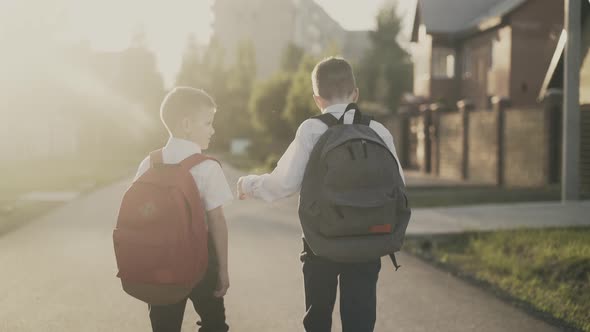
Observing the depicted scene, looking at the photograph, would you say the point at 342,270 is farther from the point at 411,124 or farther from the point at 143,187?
the point at 411,124

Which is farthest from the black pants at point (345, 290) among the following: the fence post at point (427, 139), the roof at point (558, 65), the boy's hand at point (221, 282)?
the fence post at point (427, 139)

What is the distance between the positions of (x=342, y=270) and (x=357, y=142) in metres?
0.65

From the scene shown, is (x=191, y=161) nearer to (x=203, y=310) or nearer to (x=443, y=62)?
(x=203, y=310)

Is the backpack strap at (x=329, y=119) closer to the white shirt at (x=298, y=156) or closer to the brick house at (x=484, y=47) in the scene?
the white shirt at (x=298, y=156)

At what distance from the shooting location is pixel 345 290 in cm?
329

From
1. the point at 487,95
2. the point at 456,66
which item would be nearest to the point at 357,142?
the point at 487,95

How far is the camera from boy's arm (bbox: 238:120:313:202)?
130 inches

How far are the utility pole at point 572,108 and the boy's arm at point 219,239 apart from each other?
9.12 meters

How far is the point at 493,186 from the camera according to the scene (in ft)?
55.9

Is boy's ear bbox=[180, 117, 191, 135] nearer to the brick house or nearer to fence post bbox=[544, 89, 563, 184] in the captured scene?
fence post bbox=[544, 89, 563, 184]

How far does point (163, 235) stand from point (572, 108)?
9.58 meters

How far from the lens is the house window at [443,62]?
32406mm

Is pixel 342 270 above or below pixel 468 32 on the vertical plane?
below

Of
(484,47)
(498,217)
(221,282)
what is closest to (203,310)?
(221,282)
